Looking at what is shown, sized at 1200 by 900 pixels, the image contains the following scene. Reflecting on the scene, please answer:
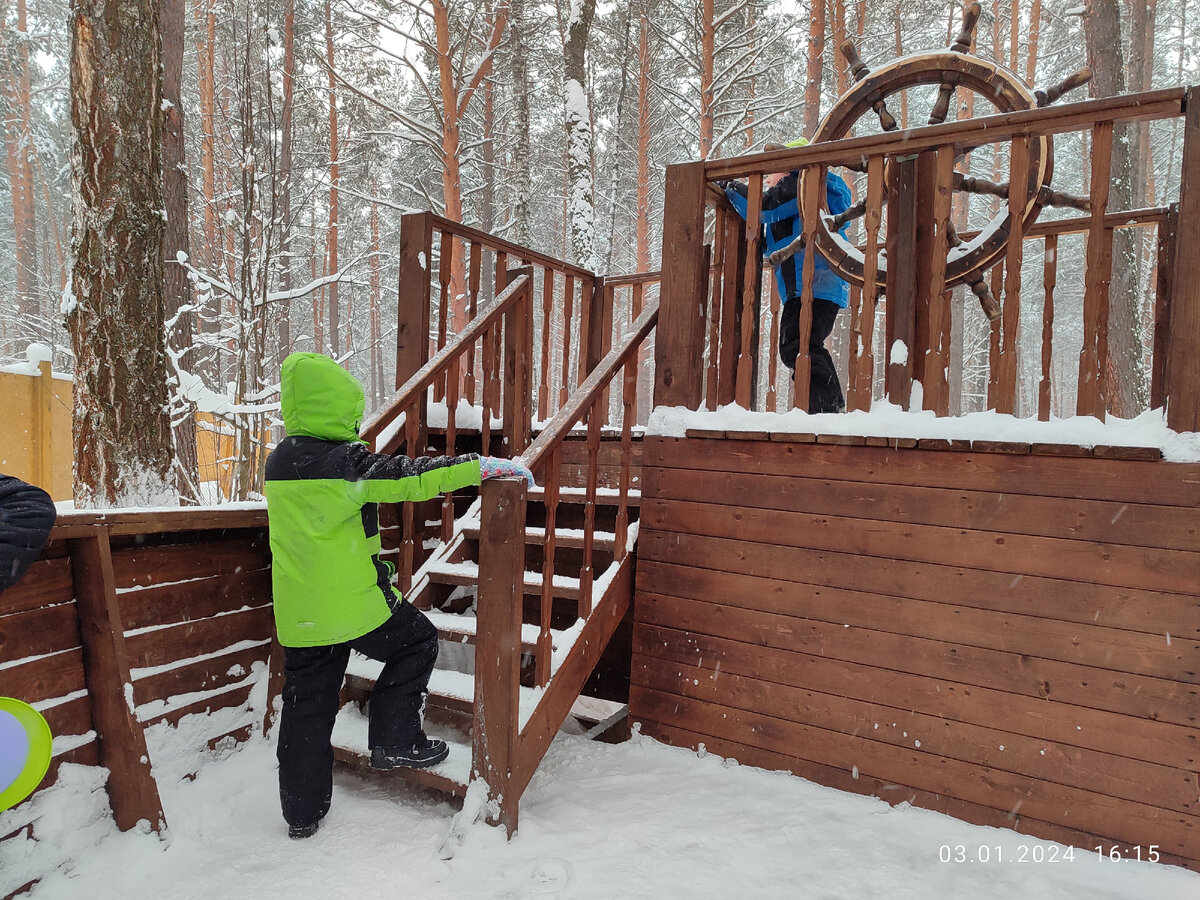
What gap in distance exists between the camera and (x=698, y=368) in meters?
3.13

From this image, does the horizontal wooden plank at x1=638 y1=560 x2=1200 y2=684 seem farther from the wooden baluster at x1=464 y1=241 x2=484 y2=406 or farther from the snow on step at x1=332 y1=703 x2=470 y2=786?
the wooden baluster at x1=464 y1=241 x2=484 y2=406

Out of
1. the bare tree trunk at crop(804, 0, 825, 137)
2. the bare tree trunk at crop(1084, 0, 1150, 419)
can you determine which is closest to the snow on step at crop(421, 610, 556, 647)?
the bare tree trunk at crop(1084, 0, 1150, 419)

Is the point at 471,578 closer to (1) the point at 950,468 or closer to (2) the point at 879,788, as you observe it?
(2) the point at 879,788

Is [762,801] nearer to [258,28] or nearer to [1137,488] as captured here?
[1137,488]

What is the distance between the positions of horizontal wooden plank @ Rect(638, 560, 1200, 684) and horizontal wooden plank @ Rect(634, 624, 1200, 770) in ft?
0.53

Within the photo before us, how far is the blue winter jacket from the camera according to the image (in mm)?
3531

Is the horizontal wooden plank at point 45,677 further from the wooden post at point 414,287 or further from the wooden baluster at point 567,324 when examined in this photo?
the wooden baluster at point 567,324

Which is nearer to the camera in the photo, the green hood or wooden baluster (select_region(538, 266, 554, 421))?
the green hood

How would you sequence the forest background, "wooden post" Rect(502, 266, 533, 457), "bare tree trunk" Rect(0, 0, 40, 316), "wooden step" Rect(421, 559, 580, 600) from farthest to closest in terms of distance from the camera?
"bare tree trunk" Rect(0, 0, 40, 316)
the forest background
"wooden post" Rect(502, 266, 533, 457)
"wooden step" Rect(421, 559, 580, 600)

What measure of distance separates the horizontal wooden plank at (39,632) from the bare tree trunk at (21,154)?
20.0m

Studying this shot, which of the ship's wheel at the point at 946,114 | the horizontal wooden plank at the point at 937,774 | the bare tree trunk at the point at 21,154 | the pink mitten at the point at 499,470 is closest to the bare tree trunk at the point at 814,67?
the ship's wheel at the point at 946,114

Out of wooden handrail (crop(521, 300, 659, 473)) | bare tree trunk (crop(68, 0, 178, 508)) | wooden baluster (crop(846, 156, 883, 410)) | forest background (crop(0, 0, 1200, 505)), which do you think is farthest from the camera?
forest background (crop(0, 0, 1200, 505))

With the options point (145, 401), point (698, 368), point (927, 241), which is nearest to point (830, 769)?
point (698, 368)
